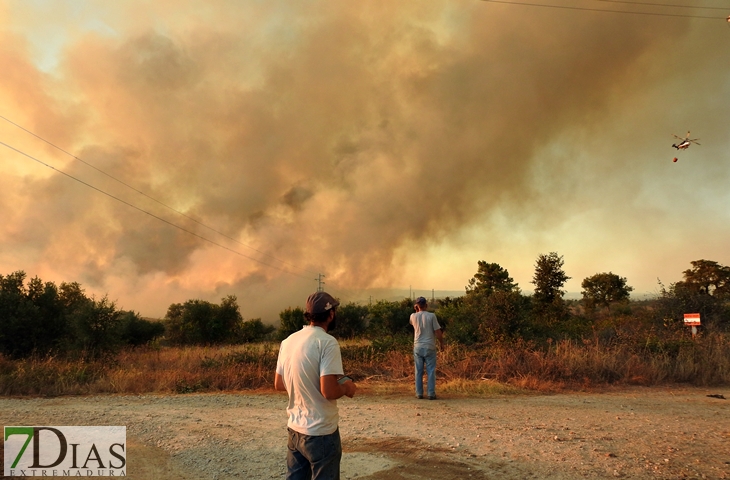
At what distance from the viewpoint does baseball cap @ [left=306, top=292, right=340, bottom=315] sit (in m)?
3.59

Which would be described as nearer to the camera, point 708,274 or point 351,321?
point 351,321

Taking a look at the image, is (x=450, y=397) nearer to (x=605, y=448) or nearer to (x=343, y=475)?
(x=605, y=448)

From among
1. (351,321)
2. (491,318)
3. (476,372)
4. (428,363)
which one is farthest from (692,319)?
(351,321)

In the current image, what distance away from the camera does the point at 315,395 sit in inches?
137

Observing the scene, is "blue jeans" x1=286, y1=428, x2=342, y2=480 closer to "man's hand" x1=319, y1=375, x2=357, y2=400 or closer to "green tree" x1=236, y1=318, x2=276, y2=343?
"man's hand" x1=319, y1=375, x2=357, y2=400

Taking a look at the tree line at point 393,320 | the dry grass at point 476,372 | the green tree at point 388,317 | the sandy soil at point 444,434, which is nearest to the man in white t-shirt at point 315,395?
the sandy soil at point 444,434

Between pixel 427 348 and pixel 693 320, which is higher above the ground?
pixel 693 320

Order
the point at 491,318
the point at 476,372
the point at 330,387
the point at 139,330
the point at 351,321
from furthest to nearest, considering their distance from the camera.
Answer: the point at 351,321
the point at 139,330
the point at 491,318
the point at 476,372
the point at 330,387

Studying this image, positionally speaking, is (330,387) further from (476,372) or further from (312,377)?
(476,372)

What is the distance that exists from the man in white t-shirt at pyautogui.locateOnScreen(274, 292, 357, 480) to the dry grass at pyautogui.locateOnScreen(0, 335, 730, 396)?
788 cm

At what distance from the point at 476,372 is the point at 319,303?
32.5ft

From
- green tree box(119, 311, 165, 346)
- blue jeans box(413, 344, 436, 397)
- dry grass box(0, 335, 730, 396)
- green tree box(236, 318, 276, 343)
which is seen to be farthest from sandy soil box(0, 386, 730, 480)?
green tree box(236, 318, 276, 343)

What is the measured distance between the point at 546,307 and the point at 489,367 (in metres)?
25.8

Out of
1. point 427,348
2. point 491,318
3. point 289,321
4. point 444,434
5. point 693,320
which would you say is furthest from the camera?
point 289,321
